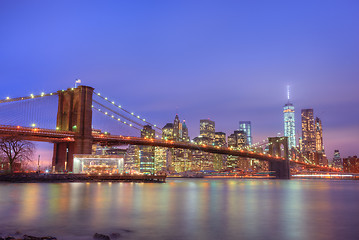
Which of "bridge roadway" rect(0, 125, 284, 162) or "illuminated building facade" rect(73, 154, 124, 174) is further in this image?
"illuminated building facade" rect(73, 154, 124, 174)

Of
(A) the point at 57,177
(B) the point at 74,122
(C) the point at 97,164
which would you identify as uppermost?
(B) the point at 74,122

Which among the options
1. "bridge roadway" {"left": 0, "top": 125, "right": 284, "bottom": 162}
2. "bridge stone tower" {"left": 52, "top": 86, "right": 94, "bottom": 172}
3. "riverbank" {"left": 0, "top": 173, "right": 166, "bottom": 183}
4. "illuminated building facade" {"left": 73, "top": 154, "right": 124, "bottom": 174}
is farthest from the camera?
"bridge stone tower" {"left": 52, "top": 86, "right": 94, "bottom": 172}

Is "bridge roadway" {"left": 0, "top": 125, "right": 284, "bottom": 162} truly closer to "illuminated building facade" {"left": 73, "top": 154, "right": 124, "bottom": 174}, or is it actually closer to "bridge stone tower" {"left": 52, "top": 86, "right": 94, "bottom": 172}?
"bridge stone tower" {"left": 52, "top": 86, "right": 94, "bottom": 172}

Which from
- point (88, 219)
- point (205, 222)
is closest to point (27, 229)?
point (88, 219)

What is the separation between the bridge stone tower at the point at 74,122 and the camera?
64.9m

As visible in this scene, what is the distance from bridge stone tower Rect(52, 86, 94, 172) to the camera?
64.9 m

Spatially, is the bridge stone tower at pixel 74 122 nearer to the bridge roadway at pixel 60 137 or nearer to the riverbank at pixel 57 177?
the bridge roadway at pixel 60 137

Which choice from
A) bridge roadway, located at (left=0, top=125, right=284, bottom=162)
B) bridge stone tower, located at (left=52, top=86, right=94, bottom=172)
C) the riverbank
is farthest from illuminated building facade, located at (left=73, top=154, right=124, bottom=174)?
bridge roadway, located at (left=0, top=125, right=284, bottom=162)

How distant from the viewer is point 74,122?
68250 millimetres

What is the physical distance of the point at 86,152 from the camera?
64.5 meters

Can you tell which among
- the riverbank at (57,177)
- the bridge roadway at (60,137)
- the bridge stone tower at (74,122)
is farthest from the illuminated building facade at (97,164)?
the bridge roadway at (60,137)

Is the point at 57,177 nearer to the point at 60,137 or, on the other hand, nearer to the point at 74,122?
the point at 60,137

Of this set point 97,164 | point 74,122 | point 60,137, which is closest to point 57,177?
point 60,137

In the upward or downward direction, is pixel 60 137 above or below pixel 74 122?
below
